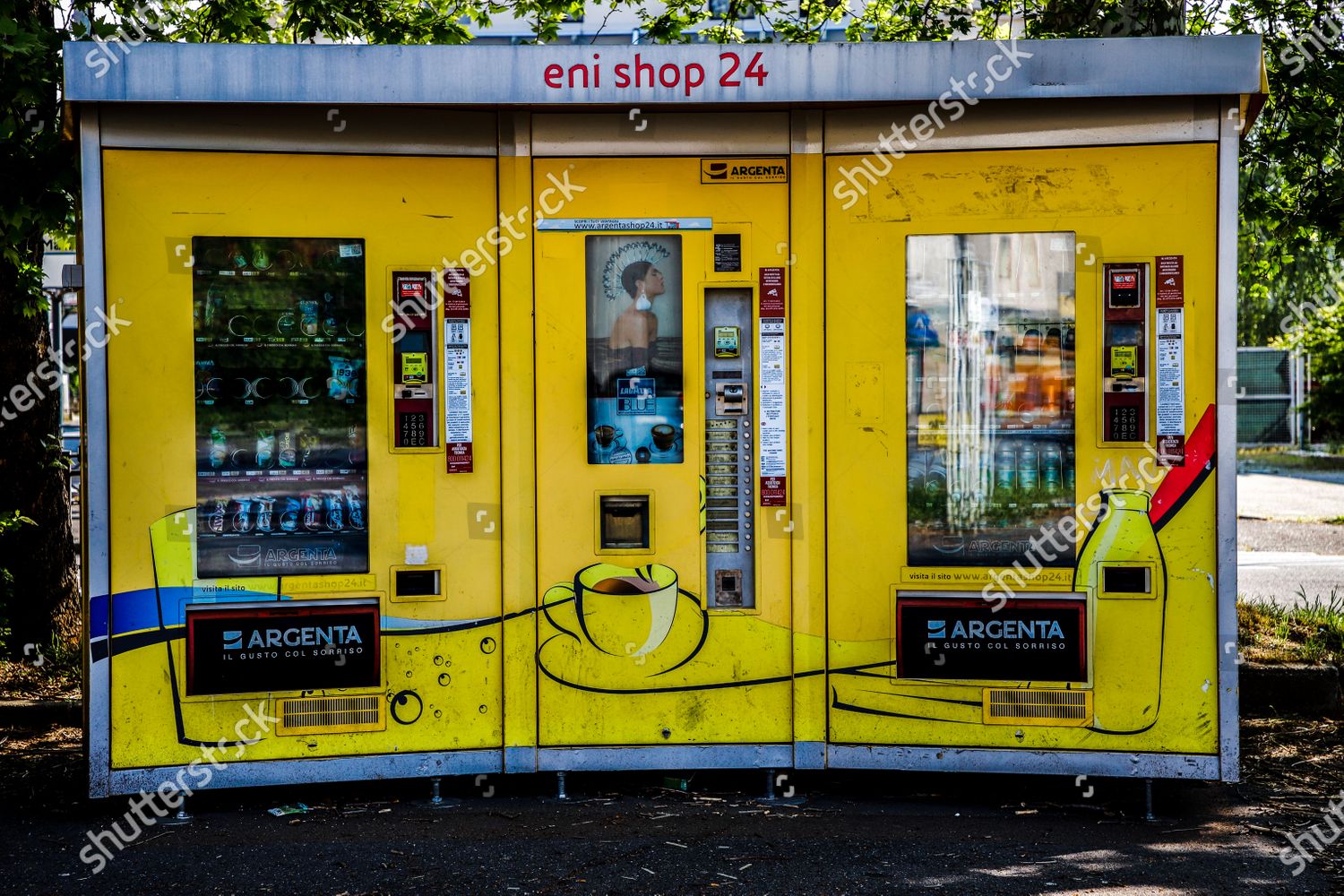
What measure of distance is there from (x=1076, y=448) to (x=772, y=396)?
4.22 ft

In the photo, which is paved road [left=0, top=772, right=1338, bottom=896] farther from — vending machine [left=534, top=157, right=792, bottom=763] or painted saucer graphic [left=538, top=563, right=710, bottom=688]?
painted saucer graphic [left=538, top=563, right=710, bottom=688]

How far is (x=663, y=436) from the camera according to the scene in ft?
17.0

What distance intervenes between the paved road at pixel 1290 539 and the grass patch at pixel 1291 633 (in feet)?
2.29

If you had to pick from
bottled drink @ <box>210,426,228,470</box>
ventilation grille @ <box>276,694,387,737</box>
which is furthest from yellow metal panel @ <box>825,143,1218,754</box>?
bottled drink @ <box>210,426,228,470</box>

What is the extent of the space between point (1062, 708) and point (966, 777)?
25.8 inches

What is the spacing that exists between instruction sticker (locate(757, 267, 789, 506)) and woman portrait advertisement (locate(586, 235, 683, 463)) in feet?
1.19

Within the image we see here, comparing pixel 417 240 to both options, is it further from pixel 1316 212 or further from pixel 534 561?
pixel 1316 212

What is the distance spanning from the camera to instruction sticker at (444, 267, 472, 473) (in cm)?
511

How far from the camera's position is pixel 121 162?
16.0 ft

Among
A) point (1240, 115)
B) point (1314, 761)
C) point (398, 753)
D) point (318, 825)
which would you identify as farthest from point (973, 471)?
point (318, 825)

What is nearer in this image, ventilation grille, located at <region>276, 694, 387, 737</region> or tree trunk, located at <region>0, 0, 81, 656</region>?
ventilation grille, located at <region>276, 694, 387, 737</region>

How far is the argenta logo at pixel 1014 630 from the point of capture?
508 centimetres

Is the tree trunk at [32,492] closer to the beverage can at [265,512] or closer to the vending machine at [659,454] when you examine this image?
the beverage can at [265,512]

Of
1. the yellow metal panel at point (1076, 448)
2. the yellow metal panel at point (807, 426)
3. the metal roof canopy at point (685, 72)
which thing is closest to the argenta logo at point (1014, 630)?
the yellow metal panel at point (1076, 448)
